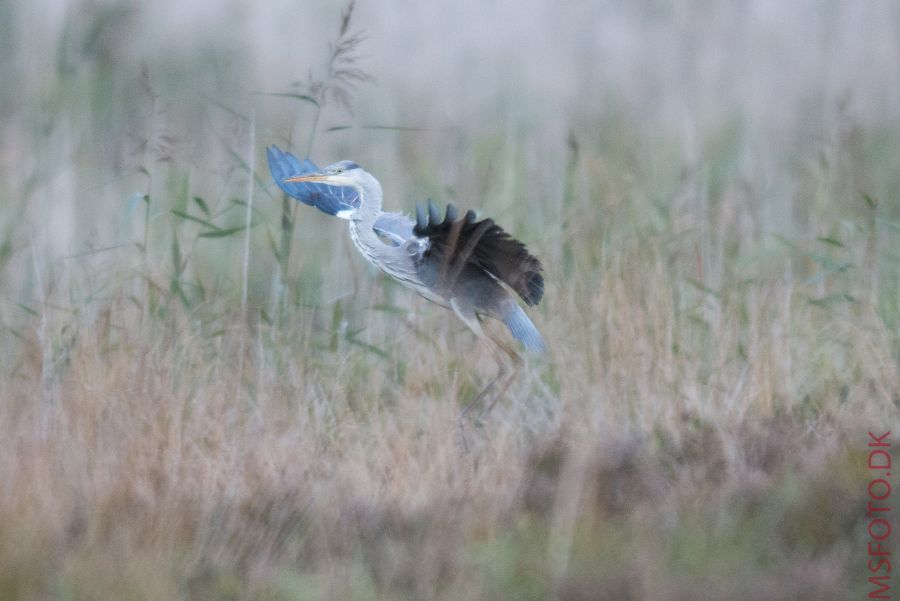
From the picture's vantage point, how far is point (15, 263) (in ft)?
17.4

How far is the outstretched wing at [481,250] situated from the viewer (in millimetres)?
3682

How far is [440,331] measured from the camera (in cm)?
478

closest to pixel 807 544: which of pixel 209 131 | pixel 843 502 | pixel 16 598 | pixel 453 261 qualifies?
pixel 843 502

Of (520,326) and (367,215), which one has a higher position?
(367,215)

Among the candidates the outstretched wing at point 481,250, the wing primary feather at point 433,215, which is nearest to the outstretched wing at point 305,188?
the outstretched wing at point 481,250

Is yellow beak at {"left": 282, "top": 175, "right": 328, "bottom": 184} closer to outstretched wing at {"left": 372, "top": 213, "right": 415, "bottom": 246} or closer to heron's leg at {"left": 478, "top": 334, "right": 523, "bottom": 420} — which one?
outstretched wing at {"left": 372, "top": 213, "right": 415, "bottom": 246}

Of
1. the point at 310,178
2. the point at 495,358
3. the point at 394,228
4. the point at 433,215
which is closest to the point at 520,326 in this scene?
the point at 495,358

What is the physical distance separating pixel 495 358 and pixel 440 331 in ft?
1.26

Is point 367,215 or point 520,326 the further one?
point 520,326

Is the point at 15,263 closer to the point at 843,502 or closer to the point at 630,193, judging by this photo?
the point at 630,193

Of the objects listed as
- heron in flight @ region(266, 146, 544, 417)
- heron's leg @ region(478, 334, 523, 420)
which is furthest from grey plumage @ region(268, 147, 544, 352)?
heron's leg @ region(478, 334, 523, 420)

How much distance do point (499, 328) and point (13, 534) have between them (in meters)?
1.82

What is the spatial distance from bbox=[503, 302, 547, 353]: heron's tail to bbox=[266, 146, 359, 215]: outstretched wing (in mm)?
551

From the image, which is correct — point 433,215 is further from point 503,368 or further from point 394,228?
point 503,368
